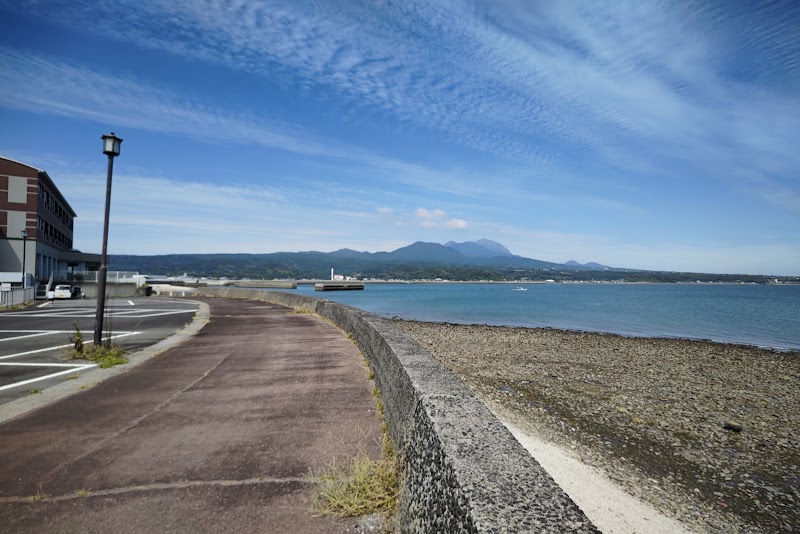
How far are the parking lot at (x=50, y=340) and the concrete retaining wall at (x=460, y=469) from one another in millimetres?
6121

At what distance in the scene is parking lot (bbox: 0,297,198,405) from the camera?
7398mm

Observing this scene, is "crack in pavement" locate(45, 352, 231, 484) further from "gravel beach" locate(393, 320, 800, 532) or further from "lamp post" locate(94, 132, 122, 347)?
"gravel beach" locate(393, 320, 800, 532)

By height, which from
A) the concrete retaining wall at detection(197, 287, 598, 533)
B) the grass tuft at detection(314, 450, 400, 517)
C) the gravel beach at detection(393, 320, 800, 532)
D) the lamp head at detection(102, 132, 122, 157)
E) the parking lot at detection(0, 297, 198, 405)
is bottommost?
the gravel beach at detection(393, 320, 800, 532)

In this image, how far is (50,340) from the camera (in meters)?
11.7

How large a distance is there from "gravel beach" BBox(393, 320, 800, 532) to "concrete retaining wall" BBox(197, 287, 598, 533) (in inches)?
170

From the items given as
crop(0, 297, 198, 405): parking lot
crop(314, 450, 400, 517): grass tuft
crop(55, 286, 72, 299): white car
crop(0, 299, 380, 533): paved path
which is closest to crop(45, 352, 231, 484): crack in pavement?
crop(0, 299, 380, 533): paved path

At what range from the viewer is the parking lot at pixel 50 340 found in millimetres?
7398

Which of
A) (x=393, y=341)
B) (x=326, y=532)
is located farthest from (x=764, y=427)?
(x=326, y=532)

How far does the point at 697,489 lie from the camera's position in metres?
6.44

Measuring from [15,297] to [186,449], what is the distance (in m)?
27.7

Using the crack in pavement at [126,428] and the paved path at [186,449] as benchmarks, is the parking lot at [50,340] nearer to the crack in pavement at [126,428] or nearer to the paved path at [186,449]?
the paved path at [186,449]

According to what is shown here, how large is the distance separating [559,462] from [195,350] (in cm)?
813

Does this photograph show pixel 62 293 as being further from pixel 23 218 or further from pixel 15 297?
pixel 23 218

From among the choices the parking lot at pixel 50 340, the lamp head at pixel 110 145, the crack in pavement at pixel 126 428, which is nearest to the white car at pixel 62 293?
the parking lot at pixel 50 340
